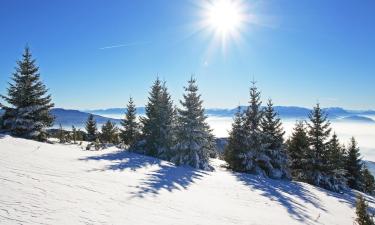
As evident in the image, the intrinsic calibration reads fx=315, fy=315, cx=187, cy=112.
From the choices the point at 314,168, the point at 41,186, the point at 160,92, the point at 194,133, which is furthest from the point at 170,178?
the point at 314,168

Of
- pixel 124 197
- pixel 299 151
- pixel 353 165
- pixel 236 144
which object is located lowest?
pixel 124 197

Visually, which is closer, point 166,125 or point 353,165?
point 166,125

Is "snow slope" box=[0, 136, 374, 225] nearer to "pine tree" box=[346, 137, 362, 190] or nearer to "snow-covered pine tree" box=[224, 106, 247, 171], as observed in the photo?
"snow-covered pine tree" box=[224, 106, 247, 171]

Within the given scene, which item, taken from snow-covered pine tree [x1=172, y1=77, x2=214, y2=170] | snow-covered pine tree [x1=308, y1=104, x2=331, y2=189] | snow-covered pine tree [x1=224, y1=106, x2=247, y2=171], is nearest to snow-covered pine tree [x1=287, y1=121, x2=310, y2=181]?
snow-covered pine tree [x1=308, y1=104, x2=331, y2=189]

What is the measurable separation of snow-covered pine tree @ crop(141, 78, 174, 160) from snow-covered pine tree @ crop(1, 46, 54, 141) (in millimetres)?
9575

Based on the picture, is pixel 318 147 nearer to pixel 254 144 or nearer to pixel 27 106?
pixel 254 144

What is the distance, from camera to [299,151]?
3850cm

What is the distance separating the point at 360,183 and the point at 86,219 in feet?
154

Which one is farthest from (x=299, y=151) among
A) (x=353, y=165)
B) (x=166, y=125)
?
(x=166, y=125)

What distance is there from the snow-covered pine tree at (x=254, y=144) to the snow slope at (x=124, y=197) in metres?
10.6

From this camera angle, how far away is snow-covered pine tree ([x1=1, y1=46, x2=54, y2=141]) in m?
28.7

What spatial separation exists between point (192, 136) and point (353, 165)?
99.7ft

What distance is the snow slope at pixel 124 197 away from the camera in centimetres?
865

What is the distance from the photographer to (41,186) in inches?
406
